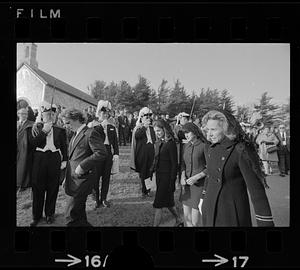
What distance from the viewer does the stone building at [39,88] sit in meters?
2.89

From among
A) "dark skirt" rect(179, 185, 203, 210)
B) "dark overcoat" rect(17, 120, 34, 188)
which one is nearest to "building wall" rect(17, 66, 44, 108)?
"dark overcoat" rect(17, 120, 34, 188)

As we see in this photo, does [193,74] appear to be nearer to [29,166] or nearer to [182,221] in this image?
[182,221]

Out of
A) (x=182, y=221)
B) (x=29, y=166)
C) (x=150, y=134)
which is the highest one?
(x=150, y=134)

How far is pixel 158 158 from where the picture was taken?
3062mm

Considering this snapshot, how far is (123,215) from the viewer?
2.98 meters

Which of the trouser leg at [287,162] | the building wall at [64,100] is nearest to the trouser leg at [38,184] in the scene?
the building wall at [64,100]

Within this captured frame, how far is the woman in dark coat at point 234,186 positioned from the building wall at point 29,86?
1.70 metres

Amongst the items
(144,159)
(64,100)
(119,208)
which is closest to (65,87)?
(64,100)

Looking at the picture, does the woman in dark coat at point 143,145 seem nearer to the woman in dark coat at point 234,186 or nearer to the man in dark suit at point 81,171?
the man in dark suit at point 81,171

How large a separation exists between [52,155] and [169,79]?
1.30 meters

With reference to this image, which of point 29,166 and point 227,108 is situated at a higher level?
point 227,108
